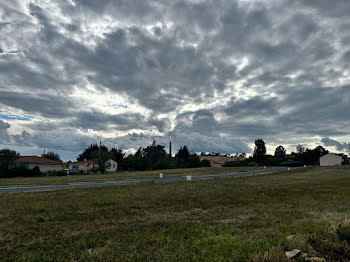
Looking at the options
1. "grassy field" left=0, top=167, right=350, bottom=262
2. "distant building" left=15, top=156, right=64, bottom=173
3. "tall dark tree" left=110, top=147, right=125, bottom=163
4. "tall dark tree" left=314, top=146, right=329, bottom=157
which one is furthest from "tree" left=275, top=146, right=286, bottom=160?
"grassy field" left=0, top=167, right=350, bottom=262

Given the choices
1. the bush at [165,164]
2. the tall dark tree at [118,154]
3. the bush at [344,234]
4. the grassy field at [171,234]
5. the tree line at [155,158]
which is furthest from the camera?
the tall dark tree at [118,154]

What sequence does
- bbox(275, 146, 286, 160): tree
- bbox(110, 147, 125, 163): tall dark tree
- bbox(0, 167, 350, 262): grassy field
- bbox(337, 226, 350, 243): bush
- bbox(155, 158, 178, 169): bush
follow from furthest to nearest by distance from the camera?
bbox(275, 146, 286, 160): tree < bbox(110, 147, 125, 163): tall dark tree < bbox(155, 158, 178, 169): bush < bbox(337, 226, 350, 243): bush < bbox(0, 167, 350, 262): grassy field

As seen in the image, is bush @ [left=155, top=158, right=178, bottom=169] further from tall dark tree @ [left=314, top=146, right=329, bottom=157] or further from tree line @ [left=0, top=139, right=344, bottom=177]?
tall dark tree @ [left=314, top=146, right=329, bottom=157]

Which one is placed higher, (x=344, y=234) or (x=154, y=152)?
(x=154, y=152)

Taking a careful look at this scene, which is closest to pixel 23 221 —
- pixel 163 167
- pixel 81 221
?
pixel 81 221

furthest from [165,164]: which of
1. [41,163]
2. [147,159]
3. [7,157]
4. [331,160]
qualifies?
[331,160]

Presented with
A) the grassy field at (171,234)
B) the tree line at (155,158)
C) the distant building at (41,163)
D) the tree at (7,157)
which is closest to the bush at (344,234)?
the grassy field at (171,234)

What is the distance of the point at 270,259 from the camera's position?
16.3ft

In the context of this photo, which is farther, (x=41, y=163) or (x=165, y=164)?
(x=165, y=164)

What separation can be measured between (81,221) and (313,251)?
721 cm

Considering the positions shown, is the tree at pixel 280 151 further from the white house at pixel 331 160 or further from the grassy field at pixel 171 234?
the grassy field at pixel 171 234

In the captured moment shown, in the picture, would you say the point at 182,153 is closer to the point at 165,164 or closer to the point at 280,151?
the point at 165,164

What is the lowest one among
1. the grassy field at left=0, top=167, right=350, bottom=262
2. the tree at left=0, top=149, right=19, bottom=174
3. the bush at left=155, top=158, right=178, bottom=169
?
the grassy field at left=0, top=167, right=350, bottom=262

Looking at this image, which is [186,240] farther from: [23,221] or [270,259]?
[23,221]
